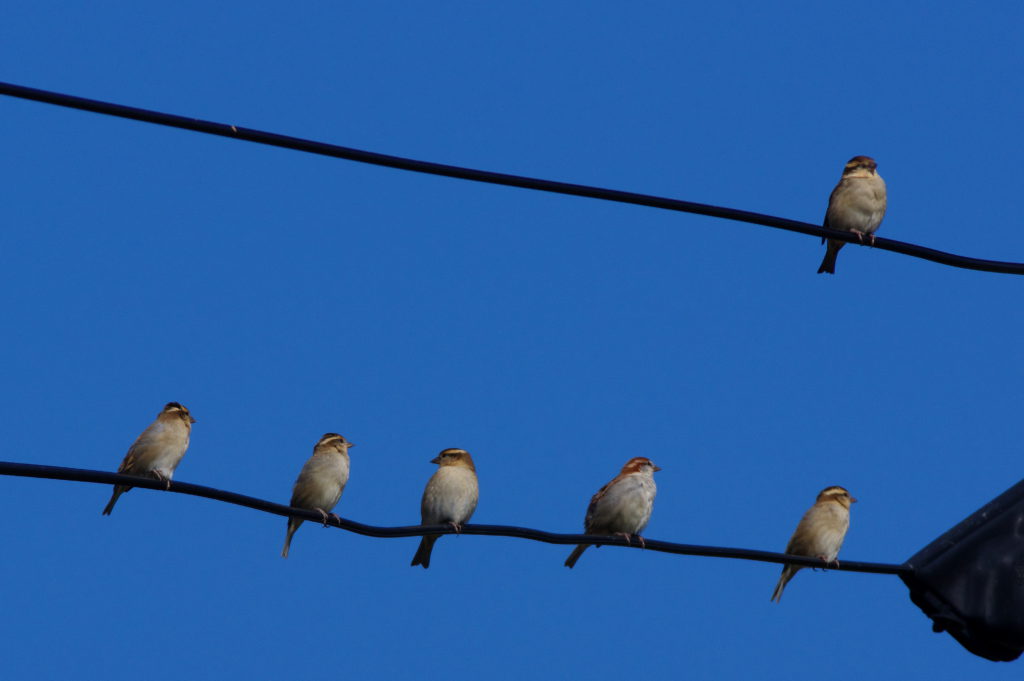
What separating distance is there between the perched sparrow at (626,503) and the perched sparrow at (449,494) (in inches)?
46.7

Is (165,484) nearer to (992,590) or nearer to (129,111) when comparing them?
(129,111)

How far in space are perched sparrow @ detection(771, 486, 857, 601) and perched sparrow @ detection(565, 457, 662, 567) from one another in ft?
5.09

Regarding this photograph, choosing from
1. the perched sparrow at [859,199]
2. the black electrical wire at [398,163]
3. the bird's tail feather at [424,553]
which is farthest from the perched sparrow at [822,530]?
the black electrical wire at [398,163]

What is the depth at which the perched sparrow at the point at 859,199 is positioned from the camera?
1739 centimetres

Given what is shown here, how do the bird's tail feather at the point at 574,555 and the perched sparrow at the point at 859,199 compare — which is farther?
the perched sparrow at the point at 859,199

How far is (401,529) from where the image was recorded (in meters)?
10.1

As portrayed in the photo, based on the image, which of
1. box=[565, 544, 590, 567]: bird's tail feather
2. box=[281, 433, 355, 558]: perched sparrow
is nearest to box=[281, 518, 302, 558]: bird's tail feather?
box=[281, 433, 355, 558]: perched sparrow

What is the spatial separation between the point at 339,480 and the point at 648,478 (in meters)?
3.04

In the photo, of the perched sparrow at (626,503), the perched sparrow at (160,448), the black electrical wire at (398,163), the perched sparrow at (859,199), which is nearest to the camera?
the black electrical wire at (398,163)

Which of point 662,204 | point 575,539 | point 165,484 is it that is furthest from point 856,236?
point 165,484

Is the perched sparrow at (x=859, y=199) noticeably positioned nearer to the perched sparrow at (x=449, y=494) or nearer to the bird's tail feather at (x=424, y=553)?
the perched sparrow at (x=449, y=494)

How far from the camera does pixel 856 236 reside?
35.0 ft

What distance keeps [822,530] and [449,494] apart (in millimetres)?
3693

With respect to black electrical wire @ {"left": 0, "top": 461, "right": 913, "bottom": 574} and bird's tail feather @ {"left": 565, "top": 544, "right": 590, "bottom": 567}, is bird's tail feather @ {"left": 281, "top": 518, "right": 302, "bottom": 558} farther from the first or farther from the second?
black electrical wire @ {"left": 0, "top": 461, "right": 913, "bottom": 574}
